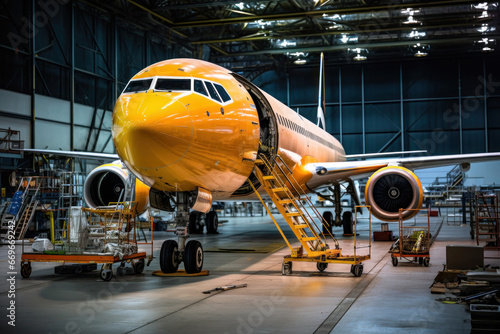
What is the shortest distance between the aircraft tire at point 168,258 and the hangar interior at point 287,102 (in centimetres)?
42

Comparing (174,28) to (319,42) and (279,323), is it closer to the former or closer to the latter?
(319,42)

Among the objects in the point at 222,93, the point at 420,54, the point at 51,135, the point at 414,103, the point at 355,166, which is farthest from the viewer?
the point at 414,103

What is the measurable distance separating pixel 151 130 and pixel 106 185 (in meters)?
6.14

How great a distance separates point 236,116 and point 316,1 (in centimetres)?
1903

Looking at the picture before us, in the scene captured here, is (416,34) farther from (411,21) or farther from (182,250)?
(182,250)

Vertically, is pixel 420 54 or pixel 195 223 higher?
pixel 420 54

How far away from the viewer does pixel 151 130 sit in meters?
8.56

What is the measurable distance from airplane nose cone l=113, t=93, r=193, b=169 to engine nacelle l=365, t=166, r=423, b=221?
7.84 m

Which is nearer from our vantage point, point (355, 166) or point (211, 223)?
point (355, 166)

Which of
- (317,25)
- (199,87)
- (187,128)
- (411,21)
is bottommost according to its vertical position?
(187,128)

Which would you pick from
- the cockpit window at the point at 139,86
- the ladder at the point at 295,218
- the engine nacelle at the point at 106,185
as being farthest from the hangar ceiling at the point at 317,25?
the cockpit window at the point at 139,86

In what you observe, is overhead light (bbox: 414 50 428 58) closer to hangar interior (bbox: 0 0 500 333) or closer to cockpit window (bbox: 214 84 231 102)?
hangar interior (bbox: 0 0 500 333)

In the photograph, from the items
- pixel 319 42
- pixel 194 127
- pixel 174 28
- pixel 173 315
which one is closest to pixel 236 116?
pixel 194 127

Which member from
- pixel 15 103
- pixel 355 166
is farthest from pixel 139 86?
pixel 15 103
